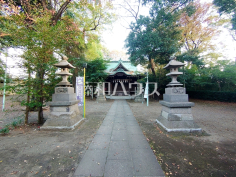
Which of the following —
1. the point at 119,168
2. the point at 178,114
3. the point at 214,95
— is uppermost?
the point at 214,95

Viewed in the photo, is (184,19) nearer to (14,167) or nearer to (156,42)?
(156,42)

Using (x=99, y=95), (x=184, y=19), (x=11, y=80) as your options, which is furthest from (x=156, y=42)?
(x=11, y=80)

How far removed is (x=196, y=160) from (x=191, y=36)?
16.8 metres

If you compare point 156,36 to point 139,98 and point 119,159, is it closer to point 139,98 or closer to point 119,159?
point 139,98

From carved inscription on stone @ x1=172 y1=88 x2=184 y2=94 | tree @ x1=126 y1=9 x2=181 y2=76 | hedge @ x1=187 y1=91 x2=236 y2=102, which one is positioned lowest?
hedge @ x1=187 y1=91 x2=236 y2=102

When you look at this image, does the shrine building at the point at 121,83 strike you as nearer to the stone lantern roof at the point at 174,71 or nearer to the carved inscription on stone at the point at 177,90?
the stone lantern roof at the point at 174,71

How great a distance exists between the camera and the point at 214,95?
12727 mm

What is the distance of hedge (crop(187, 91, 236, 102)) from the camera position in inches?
446

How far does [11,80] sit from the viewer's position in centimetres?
392

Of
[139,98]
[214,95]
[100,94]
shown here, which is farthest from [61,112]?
[214,95]

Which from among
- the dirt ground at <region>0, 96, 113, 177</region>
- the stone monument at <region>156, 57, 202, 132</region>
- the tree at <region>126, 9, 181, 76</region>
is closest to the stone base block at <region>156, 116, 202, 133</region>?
the stone monument at <region>156, 57, 202, 132</region>

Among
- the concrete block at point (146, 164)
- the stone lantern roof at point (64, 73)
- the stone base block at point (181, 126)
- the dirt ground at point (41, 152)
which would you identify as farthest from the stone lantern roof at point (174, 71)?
the stone lantern roof at point (64, 73)

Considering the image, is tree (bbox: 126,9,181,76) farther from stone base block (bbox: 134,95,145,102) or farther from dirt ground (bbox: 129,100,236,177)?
dirt ground (bbox: 129,100,236,177)

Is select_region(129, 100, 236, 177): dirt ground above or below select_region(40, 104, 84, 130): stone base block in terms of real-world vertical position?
below
